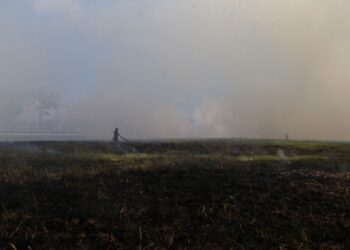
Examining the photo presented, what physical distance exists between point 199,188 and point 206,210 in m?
3.47

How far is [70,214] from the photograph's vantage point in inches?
770

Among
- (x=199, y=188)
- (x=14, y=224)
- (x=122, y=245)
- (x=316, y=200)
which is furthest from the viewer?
(x=199, y=188)

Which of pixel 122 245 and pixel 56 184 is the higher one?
pixel 56 184

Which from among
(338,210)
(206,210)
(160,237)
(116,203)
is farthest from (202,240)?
(338,210)

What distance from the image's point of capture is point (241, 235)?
18.2m

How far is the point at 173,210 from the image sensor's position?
20438mm

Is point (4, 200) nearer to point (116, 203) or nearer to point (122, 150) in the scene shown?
point (116, 203)

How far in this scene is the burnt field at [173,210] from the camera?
692 inches

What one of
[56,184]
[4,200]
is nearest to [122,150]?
[56,184]

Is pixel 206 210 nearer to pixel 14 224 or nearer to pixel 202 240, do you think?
pixel 202 240

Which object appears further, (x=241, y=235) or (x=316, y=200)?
(x=316, y=200)

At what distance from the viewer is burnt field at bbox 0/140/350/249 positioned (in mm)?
17578

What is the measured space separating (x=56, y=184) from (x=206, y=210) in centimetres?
872

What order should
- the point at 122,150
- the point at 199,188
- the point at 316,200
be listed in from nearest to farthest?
Result: the point at 316,200 < the point at 199,188 < the point at 122,150
